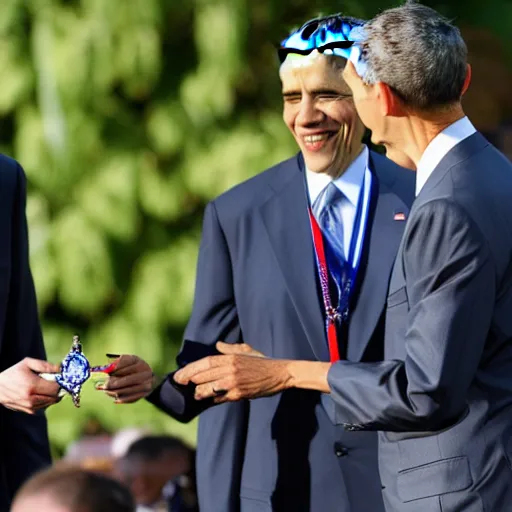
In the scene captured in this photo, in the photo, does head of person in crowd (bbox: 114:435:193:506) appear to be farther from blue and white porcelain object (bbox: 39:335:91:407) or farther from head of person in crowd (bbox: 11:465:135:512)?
head of person in crowd (bbox: 11:465:135:512)

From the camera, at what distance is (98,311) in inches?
328

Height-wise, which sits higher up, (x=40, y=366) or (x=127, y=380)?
(x=40, y=366)

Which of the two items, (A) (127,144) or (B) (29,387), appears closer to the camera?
(B) (29,387)

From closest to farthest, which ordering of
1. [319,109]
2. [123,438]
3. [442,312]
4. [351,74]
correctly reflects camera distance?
[442,312] → [351,74] → [319,109] → [123,438]

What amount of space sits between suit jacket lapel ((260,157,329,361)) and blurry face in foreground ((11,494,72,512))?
157 cm

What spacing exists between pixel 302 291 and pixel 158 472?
2411mm

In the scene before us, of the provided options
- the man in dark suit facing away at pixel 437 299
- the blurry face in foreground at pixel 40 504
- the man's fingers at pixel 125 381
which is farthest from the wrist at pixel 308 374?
the blurry face in foreground at pixel 40 504

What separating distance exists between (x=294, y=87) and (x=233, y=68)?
146 inches

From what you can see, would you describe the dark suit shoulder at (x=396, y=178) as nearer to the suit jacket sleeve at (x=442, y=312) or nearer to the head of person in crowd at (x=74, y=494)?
the suit jacket sleeve at (x=442, y=312)

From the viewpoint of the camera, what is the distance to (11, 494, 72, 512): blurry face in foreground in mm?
2617

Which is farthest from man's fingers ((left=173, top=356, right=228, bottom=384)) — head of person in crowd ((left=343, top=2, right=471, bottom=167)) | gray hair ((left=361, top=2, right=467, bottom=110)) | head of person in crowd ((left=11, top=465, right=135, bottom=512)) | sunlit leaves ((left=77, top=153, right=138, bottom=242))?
sunlit leaves ((left=77, top=153, right=138, bottom=242))

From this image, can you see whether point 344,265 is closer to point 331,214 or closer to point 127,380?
point 331,214

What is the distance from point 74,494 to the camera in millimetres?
2633

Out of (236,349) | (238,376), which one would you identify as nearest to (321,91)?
(236,349)
